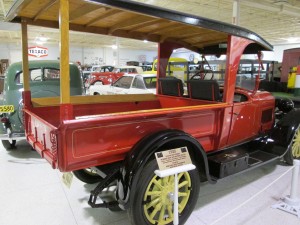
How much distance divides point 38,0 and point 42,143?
1.31m

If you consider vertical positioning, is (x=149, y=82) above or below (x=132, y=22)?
below

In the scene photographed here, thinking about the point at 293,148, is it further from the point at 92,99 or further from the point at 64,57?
the point at 64,57

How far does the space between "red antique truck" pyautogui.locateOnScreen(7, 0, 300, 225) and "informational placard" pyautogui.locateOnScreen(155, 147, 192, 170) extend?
0.31ft

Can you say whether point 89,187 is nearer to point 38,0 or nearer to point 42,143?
point 42,143

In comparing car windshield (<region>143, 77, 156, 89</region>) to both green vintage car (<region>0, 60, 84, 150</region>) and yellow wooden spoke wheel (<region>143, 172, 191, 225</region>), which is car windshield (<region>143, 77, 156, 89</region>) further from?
yellow wooden spoke wheel (<region>143, 172, 191, 225</region>)

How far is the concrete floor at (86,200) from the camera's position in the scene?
2.64 metres

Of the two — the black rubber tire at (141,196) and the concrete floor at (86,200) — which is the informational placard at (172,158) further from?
the concrete floor at (86,200)

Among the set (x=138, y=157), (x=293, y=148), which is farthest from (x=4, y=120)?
(x=293, y=148)

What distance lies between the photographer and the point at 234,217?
2.70 metres

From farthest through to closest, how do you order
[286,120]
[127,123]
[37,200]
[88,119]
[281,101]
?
[281,101]
[286,120]
[37,200]
[127,123]
[88,119]

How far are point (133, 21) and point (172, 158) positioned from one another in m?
1.58

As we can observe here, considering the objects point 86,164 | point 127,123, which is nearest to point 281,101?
point 127,123

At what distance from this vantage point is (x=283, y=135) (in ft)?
12.0

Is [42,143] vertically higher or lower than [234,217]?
higher
